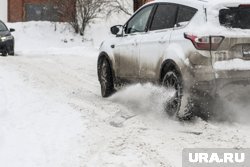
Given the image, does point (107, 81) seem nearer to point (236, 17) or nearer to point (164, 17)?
point (164, 17)

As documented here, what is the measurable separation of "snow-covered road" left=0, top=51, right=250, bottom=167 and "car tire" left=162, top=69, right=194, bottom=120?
0.47 ft

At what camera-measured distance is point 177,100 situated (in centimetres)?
747

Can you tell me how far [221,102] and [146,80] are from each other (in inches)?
59.8

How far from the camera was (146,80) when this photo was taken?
8.49m

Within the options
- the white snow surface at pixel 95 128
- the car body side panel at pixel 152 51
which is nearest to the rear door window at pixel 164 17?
the car body side panel at pixel 152 51

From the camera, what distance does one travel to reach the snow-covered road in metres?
5.85

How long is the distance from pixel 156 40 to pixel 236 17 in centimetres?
133

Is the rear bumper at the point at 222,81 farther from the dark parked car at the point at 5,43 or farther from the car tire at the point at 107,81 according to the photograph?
the dark parked car at the point at 5,43

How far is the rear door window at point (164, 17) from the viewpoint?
8.05 metres

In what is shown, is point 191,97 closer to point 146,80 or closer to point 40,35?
point 146,80

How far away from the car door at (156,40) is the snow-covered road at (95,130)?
32 centimetres

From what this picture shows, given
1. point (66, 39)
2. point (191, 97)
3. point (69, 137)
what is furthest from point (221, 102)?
point (66, 39)

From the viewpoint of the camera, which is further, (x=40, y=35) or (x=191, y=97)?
(x=40, y=35)

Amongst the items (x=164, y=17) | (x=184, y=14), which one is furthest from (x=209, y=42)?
(x=164, y=17)
